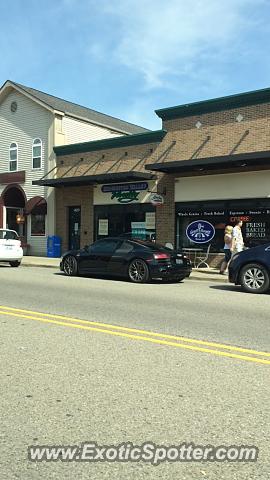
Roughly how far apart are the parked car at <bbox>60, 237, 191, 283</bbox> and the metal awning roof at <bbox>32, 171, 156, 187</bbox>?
5.52 metres

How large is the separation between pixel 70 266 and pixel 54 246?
8.62 m

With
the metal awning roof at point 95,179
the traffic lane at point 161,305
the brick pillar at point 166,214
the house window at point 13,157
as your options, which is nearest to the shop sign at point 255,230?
the brick pillar at point 166,214

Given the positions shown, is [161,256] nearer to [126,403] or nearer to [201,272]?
[201,272]

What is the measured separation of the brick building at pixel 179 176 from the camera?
18.1 metres

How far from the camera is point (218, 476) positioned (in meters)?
3.23

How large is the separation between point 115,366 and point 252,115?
47.9 ft

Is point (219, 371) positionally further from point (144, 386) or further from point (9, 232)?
point (9, 232)

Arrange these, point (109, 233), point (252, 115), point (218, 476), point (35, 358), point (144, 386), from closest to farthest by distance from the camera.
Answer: point (218, 476) < point (144, 386) < point (35, 358) < point (252, 115) < point (109, 233)

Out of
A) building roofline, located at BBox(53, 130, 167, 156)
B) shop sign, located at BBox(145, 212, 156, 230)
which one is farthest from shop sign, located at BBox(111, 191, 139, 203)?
building roofline, located at BBox(53, 130, 167, 156)

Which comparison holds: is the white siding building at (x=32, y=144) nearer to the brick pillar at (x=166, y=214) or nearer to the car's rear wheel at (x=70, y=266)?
the brick pillar at (x=166, y=214)

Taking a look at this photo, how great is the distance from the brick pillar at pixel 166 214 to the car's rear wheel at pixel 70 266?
562 cm

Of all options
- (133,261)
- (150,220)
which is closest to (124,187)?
(150,220)

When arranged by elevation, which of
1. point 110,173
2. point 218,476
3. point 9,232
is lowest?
point 218,476

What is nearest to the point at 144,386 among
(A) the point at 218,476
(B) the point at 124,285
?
(A) the point at 218,476
